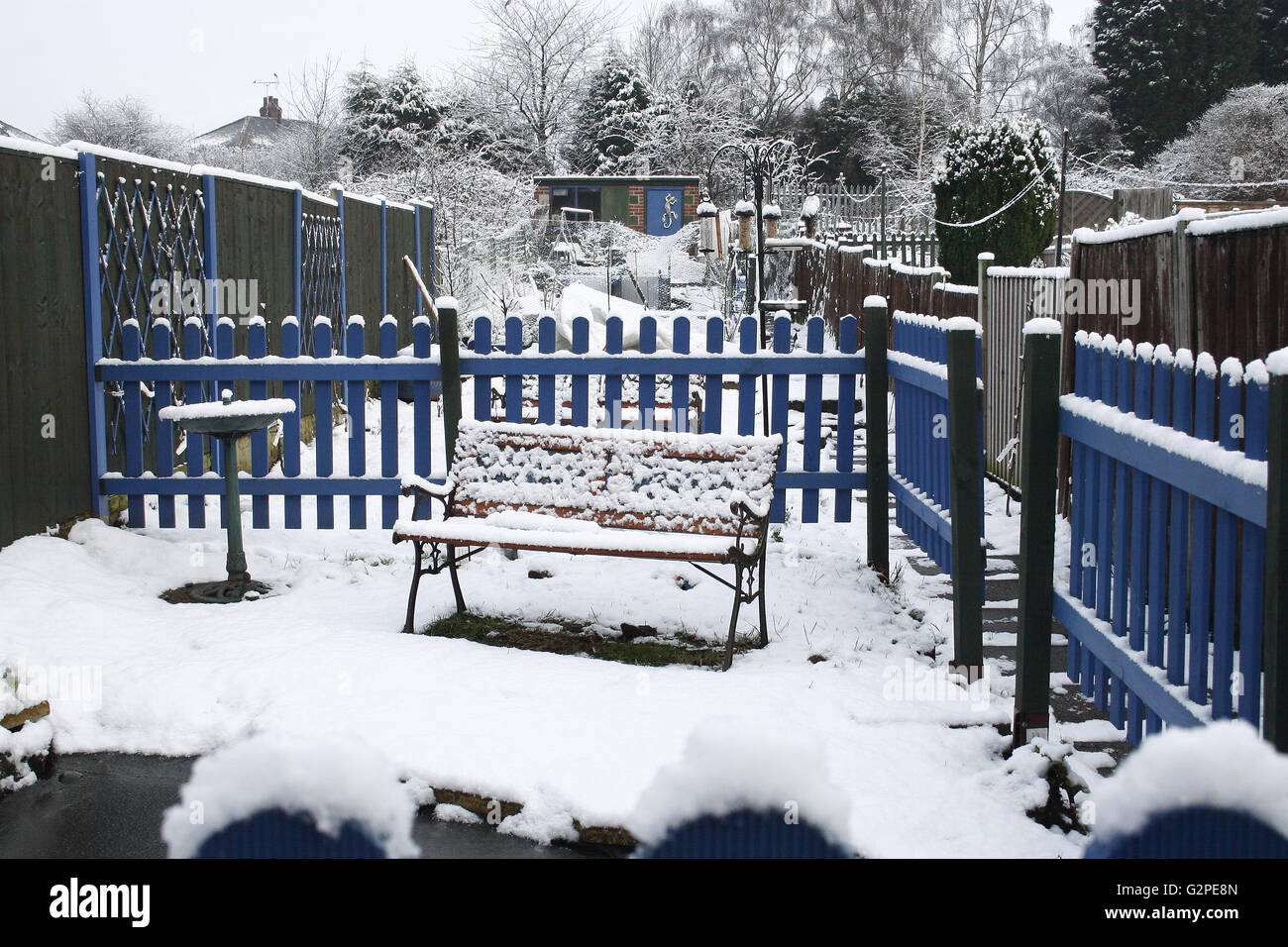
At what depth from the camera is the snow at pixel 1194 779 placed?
43.7 inches

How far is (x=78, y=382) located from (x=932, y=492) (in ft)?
15.9

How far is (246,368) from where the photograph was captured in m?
6.83

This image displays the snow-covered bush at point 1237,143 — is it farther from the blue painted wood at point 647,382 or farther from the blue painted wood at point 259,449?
the blue painted wood at point 259,449

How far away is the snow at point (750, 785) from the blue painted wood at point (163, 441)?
21.3ft

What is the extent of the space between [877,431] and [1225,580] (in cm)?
378

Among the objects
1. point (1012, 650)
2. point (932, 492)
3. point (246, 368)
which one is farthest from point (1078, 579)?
point (246, 368)

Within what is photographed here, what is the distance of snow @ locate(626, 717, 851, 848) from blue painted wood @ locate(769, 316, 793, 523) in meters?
5.32

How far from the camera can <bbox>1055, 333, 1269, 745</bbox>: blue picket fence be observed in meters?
2.64

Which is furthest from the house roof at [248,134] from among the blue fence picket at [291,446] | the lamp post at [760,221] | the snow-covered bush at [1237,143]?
the blue fence picket at [291,446]

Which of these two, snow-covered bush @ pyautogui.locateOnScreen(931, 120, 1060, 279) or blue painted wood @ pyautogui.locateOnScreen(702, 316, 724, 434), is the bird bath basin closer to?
blue painted wood @ pyautogui.locateOnScreen(702, 316, 724, 434)

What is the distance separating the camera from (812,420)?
22.2ft
